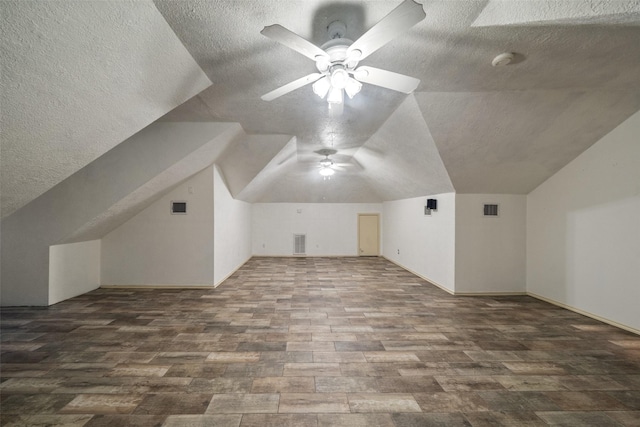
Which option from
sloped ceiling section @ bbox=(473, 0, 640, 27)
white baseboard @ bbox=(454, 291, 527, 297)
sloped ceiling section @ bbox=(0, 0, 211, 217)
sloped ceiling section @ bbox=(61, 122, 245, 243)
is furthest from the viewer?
white baseboard @ bbox=(454, 291, 527, 297)

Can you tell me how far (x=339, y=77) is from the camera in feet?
6.24

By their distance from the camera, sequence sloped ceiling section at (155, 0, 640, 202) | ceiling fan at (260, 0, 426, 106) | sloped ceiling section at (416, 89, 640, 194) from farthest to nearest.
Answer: sloped ceiling section at (416, 89, 640, 194) → sloped ceiling section at (155, 0, 640, 202) → ceiling fan at (260, 0, 426, 106)

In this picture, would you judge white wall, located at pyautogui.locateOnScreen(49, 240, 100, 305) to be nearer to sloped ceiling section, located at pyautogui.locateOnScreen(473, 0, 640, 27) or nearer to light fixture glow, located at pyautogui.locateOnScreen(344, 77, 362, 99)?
light fixture glow, located at pyautogui.locateOnScreen(344, 77, 362, 99)

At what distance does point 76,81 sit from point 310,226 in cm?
788

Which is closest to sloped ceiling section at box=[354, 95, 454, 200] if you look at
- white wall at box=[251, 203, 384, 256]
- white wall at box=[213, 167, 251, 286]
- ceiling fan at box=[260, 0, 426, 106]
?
ceiling fan at box=[260, 0, 426, 106]

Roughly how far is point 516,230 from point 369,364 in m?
3.94

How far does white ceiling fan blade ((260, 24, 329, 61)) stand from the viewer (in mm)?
1488

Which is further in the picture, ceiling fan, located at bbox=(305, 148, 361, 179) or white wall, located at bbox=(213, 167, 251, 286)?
ceiling fan, located at bbox=(305, 148, 361, 179)

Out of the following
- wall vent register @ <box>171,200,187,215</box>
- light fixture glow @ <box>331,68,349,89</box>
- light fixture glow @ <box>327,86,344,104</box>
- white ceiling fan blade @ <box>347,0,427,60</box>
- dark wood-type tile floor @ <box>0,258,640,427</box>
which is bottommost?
dark wood-type tile floor @ <box>0,258,640,427</box>

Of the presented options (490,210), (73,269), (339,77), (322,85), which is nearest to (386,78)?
(339,77)

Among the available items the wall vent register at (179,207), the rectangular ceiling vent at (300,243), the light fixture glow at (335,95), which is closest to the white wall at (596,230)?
the light fixture glow at (335,95)

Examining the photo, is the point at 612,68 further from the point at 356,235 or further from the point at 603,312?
the point at 356,235

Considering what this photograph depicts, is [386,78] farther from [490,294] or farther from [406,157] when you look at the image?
[490,294]

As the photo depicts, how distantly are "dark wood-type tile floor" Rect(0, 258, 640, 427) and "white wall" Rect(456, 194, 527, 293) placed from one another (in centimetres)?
51
